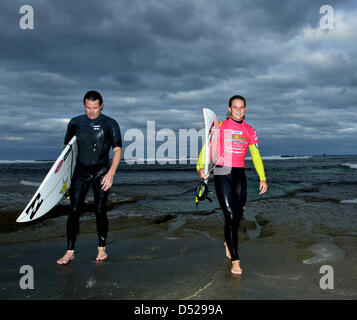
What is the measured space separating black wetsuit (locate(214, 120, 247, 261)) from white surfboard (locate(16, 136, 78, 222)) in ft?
7.47

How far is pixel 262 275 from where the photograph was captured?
11.0 feet

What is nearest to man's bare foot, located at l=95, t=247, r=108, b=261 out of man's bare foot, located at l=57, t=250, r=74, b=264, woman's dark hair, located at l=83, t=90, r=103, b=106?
man's bare foot, located at l=57, t=250, r=74, b=264

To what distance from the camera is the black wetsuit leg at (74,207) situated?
12.8ft

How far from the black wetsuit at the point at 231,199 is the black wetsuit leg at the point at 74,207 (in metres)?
2.05

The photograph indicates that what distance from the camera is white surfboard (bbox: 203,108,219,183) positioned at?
3.94 m

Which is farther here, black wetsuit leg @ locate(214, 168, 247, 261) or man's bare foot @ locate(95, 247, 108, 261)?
man's bare foot @ locate(95, 247, 108, 261)

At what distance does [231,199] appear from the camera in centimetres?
378

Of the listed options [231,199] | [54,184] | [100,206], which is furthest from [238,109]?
[54,184]

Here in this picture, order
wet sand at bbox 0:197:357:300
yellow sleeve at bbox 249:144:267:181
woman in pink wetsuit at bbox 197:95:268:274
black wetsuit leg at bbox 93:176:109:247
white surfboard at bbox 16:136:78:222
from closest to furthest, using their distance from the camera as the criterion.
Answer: wet sand at bbox 0:197:357:300, white surfboard at bbox 16:136:78:222, woman in pink wetsuit at bbox 197:95:268:274, black wetsuit leg at bbox 93:176:109:247, yellow sleeve at bbox 249:144:267:181

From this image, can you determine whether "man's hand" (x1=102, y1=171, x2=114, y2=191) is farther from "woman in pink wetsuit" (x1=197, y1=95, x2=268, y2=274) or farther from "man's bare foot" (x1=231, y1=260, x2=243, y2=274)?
"man's bare foot" (x1=231, y1=260, x2=243, y2=274)

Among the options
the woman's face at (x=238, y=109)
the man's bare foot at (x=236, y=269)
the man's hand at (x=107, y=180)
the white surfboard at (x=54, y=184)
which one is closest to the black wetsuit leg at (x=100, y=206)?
the man's hand at (x=107, y=180)

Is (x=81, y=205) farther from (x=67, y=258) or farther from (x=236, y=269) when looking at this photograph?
(x=236, y=269)
